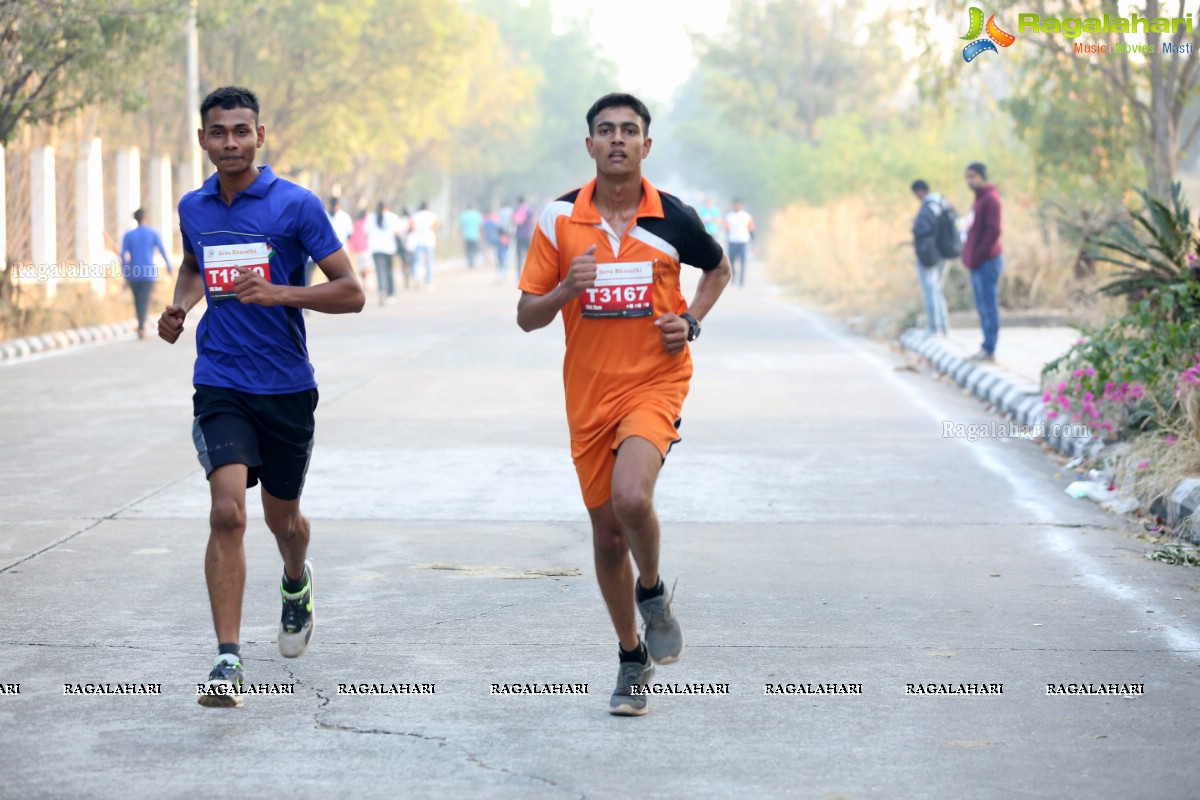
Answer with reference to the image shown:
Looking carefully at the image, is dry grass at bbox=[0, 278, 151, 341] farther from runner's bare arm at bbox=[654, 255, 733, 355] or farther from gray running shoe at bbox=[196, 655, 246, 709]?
runner's bare arm at bbox=[654, 255, 733, 355]

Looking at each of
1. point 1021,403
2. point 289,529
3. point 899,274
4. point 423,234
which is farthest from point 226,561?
point 423,234

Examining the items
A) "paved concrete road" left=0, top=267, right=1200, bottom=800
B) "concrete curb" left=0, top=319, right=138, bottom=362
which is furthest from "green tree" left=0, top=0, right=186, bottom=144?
"paved concrete road" left=0, top=267, right=1200, bottom=800

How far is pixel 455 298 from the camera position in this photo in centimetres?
3428

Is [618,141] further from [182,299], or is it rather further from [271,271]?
[182,299]

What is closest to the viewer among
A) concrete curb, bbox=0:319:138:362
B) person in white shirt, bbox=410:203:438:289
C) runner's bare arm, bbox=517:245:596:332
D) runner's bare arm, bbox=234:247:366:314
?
runner's bare arm, bbox=517:245:596:332

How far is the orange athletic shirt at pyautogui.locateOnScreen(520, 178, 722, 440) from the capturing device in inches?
225

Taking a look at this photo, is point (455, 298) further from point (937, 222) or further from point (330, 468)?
point (330, 468)

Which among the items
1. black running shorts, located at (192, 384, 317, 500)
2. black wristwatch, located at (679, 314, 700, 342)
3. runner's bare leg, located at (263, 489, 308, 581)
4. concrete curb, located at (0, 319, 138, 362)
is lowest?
concrete curb, located at (0, 319, 138, 362)

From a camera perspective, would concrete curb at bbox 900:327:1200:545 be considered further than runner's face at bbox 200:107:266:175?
Yes

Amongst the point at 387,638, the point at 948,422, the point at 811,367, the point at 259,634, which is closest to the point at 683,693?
the point at 387,638

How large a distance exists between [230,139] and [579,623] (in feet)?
7.58

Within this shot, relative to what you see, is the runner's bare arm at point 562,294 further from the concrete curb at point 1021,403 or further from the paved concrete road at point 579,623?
the concrete curb at point 1021,403

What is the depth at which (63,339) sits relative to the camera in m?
22.0

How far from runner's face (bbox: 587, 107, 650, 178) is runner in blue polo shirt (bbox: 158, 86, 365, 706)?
1.01 meters
